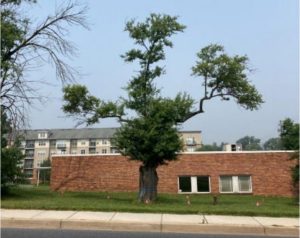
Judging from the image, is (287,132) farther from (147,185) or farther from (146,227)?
(146,227)

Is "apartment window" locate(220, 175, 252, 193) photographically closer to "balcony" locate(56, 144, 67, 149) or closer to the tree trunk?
the tree trunk

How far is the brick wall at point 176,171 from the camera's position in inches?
1221

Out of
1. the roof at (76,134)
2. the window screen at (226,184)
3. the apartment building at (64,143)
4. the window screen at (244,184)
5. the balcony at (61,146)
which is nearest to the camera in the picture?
the window screen at (244,184)

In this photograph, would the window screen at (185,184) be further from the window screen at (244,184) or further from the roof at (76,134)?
the roof at (76,134)

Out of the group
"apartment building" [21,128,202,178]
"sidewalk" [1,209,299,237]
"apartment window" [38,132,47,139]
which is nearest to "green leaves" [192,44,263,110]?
"sidewalk" [1,209,299,237]

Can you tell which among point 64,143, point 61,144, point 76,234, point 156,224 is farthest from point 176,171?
point 61,144

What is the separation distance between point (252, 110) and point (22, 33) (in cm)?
1444

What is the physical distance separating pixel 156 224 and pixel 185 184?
68.4 ft

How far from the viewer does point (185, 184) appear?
31781 mm

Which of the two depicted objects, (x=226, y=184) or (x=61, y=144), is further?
(x=61, y=144)

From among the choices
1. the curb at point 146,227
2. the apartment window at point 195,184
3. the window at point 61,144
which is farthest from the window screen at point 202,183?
the window at point 61,144

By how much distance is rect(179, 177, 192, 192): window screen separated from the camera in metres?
31.7

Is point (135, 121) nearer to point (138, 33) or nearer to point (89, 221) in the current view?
point (138, 33)

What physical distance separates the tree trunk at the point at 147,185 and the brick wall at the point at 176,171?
9.90 m
